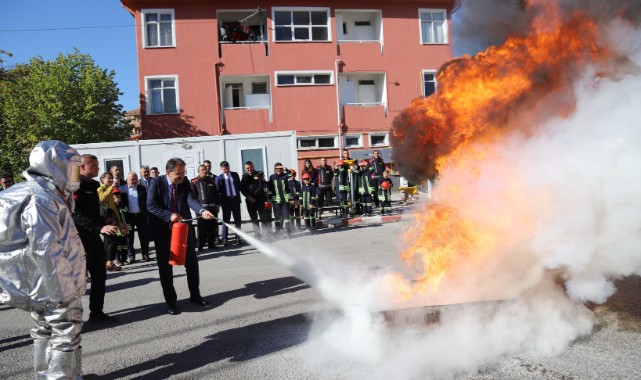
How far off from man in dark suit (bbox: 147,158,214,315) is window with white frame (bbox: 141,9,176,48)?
18646 mm

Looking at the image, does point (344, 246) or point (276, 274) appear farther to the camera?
point (344, 246)

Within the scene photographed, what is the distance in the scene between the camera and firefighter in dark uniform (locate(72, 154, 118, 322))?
5527 millimetres

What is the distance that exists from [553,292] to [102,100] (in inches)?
905

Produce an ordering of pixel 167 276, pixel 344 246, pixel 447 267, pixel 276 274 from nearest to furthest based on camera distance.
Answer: pixel 447 267 < pixel 167 276 < pixel 276 274 < pixel 344 246

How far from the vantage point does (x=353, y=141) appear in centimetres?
2430

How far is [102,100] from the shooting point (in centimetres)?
2284

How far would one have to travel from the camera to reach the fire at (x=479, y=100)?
4723 mm

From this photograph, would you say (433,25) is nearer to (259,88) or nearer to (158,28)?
(259,88)

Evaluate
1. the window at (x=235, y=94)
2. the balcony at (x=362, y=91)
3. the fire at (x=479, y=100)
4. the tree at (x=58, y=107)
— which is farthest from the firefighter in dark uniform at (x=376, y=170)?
the tree at (x=58, y=107)

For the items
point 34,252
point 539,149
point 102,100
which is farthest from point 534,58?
point 102,100

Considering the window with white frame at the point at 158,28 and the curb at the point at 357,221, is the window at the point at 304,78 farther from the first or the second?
the curb at the point at 357,221

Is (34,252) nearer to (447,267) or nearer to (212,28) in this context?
(447,267)

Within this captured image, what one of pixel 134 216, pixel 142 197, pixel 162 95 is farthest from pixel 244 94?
pixel 142 197

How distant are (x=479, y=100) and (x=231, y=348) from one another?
3635mm
